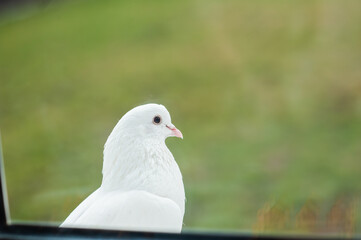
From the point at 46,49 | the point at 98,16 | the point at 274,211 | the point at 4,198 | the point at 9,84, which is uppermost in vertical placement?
the point at 98,16

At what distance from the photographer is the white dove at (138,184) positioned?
155cm

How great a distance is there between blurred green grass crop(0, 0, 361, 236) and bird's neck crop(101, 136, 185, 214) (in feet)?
1.99

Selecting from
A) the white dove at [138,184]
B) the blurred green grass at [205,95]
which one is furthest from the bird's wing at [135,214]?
the blurred green grass at [205,95]

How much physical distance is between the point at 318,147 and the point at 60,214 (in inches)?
57.9

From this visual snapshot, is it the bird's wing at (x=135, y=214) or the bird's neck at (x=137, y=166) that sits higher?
the bird's neck at (x=137, y=166)

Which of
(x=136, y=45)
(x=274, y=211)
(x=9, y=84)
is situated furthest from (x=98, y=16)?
(x=274, y=211)

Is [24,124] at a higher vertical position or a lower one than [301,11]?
lower

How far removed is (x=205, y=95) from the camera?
2.71m

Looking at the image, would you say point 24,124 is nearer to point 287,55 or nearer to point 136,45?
point 136,45

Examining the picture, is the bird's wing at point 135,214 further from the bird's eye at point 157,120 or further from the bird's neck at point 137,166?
the bird's eye at point 157,120

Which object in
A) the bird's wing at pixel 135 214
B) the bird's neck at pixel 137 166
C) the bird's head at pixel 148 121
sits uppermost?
the bird's head at pixel 148 121

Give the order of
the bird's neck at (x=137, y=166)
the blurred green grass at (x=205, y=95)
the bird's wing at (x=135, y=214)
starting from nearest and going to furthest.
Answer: the bird's wing at (x=135, y=214), the bird's neck at (x=137, y=166), the blurred green grass at (x=205, y=95)

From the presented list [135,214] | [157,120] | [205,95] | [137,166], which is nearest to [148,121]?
[157,120]

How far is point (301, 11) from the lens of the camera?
97.3 inches
